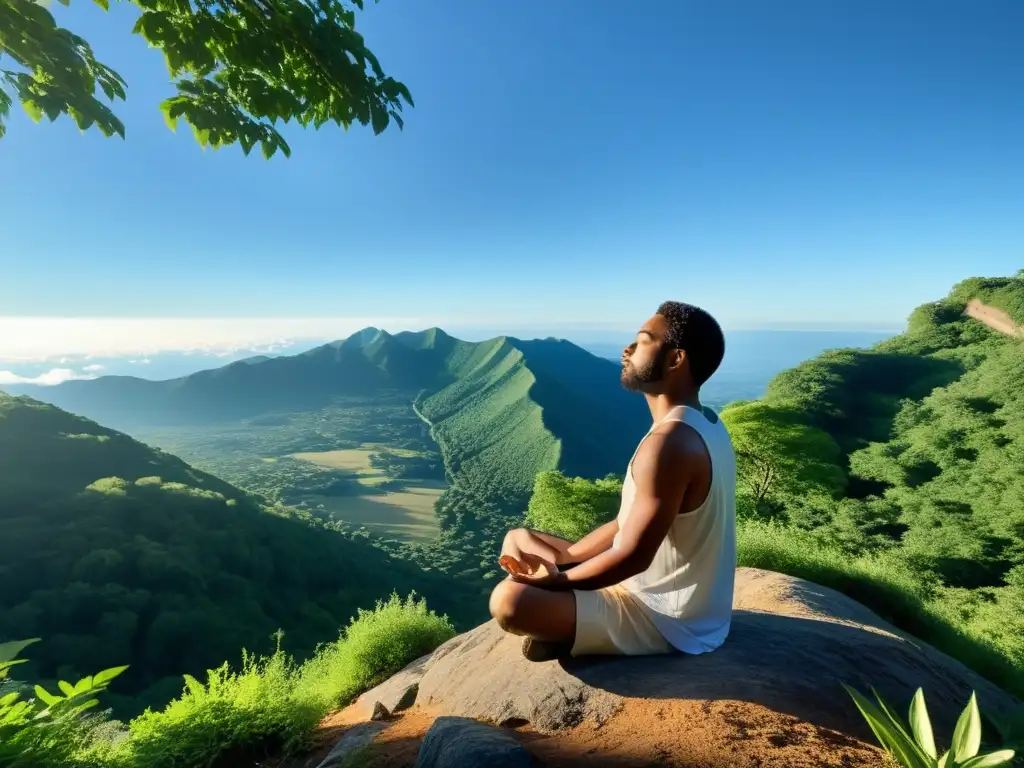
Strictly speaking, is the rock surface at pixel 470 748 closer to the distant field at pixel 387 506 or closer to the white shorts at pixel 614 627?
the white shorts at pixel 614 627

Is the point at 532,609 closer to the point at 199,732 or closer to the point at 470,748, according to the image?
the point at 470,748

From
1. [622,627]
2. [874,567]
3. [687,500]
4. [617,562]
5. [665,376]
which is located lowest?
[874,567]

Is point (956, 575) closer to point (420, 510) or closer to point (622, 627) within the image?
point (622, 627)

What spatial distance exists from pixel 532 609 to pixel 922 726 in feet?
5.58

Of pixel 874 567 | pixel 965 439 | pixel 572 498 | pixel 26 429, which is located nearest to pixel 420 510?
pixel 26 429

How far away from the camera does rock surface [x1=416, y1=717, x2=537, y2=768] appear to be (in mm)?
2320

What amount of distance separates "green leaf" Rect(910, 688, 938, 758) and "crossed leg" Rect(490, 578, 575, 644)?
1.51 m

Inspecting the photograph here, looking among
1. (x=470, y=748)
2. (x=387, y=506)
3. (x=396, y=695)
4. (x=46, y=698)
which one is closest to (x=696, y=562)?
(x=470, y=748)

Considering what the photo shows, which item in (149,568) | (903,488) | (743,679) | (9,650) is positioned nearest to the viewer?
(9,650)

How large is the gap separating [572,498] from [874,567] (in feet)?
48.6

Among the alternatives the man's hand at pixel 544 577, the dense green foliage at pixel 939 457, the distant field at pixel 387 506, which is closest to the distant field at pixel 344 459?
the distant field at pixel 387 506

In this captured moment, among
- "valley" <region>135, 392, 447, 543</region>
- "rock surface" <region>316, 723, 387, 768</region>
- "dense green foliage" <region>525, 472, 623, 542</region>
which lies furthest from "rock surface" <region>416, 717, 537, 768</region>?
"valley" <region>135, 392, 447, 543</region>

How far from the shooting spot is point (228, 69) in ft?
9.54

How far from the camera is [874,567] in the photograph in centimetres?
915
